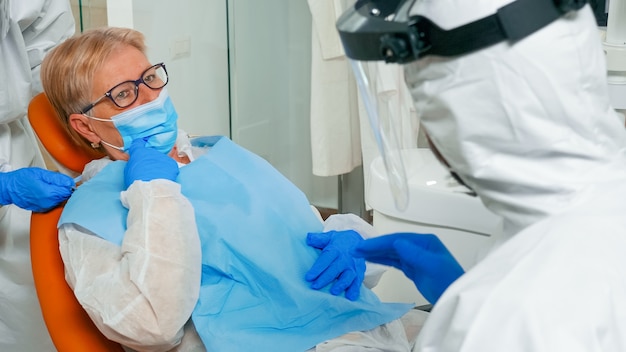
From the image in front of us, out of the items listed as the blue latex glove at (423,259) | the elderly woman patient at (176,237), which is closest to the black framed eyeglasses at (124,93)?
the elderly woman patient at (176,237)

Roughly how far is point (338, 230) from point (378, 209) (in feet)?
0.40

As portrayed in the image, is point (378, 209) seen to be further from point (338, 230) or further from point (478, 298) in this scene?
point (478, 298)

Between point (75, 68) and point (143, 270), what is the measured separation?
551 millimetres

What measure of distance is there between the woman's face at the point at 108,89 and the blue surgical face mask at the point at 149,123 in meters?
0.01

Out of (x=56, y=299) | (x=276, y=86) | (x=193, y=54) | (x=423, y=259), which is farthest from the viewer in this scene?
(x=276, y=86)

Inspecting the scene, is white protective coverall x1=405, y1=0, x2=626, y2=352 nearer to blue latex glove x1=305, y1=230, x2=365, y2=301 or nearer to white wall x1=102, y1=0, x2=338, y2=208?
blue latex glove x1=305, y1=230, x2=365, y2=301

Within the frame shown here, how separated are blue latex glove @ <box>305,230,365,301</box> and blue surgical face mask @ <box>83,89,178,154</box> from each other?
0.43 m

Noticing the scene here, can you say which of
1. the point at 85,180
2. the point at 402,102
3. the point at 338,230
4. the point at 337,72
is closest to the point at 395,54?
the point at 402,102

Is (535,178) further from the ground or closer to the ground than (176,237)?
further from the ground

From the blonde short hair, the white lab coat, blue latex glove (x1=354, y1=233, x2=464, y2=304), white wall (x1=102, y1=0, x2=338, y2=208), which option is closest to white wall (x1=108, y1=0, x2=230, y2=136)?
white wall (x1=102, y1=0, x2=338, y2=208)

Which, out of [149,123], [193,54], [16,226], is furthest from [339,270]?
[193,54]

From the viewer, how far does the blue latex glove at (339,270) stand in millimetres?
1603

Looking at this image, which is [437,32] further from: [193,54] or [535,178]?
[193,54]

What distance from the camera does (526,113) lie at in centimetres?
90
